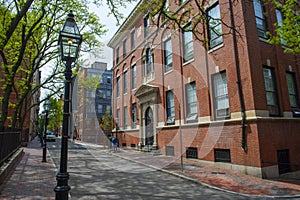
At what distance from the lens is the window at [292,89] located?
487 inches

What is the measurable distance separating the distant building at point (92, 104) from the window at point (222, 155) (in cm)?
3930

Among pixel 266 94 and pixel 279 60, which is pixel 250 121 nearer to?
pixel 266 94

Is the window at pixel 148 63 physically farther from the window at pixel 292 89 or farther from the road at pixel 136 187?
the road at pixel 136 187

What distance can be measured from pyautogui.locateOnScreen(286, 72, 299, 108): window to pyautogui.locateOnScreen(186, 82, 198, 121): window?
5.49 meters

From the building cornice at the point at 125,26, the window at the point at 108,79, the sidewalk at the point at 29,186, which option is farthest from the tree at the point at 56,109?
the window at the point at 108,79

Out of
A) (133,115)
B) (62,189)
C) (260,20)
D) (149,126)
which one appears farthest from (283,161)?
(133,115)

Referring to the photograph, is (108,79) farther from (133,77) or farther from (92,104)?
(133,77)

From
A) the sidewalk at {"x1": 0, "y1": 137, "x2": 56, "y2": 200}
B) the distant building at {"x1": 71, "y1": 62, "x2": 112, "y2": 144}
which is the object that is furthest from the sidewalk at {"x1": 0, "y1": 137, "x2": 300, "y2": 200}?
the distant building at {"x1": 71, "y1": 62, "x2": 112, "y2": 144}

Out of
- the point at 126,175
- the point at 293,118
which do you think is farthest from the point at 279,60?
the point at 126,175

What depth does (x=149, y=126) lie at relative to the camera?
19.5 m

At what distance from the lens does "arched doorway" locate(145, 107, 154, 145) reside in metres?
19.1

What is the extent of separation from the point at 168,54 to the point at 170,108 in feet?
14.9

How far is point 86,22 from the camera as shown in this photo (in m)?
14.4

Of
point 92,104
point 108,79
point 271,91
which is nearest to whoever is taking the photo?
point 271,91
